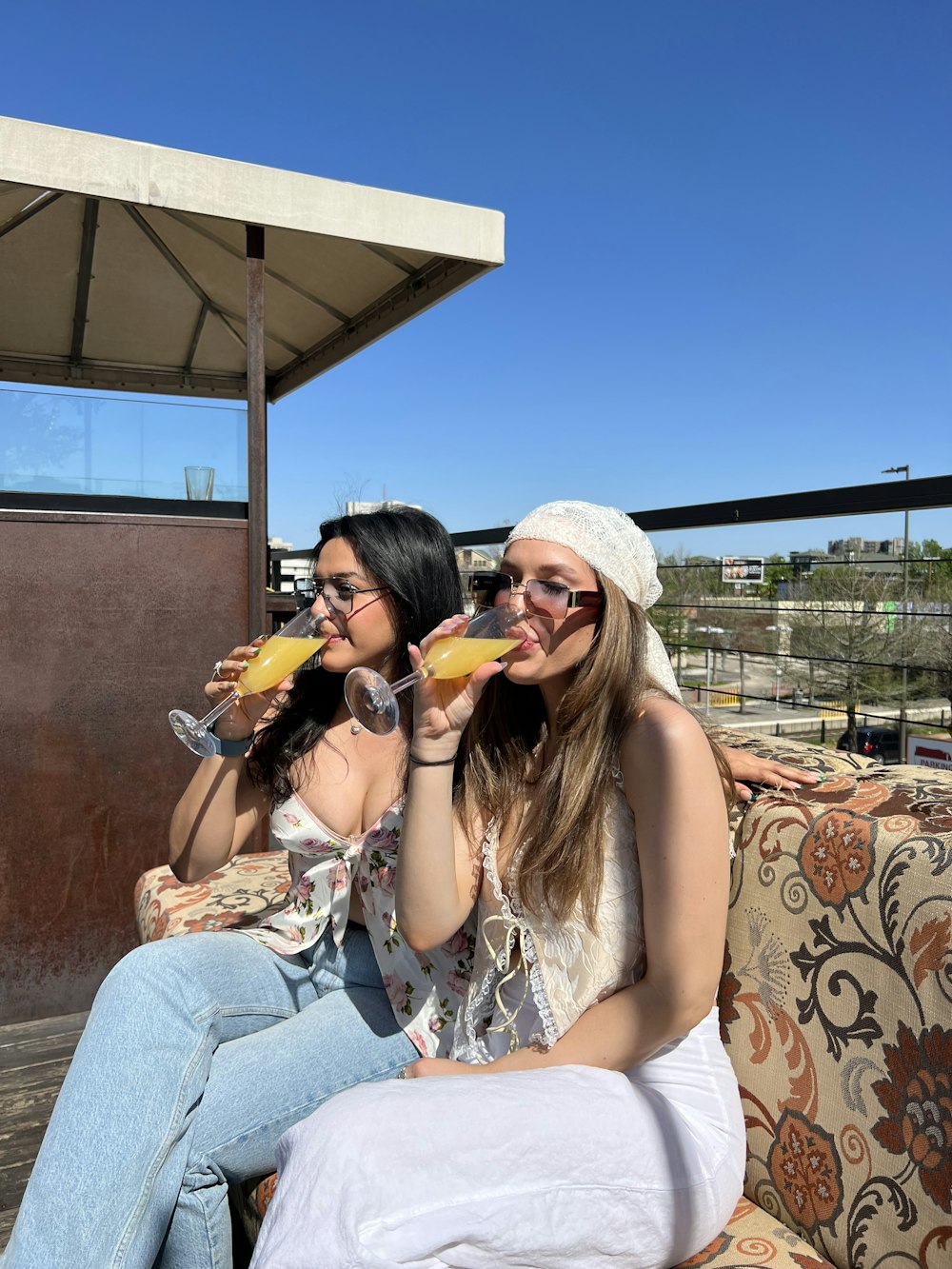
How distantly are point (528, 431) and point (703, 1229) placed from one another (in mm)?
56624

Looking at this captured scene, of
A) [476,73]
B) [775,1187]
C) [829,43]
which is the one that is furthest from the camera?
[829,43]

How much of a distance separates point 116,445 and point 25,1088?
236cm

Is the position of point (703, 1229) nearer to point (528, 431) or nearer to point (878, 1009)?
point (878, 1009)

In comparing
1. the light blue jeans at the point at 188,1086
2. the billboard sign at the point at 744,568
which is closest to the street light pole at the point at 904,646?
the billboard sign at the point at 744,568

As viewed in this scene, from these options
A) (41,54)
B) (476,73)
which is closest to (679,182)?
(476,73)

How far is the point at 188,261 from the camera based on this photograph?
12.9ft

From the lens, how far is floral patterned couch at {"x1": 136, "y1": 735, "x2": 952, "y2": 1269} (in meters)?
1.06

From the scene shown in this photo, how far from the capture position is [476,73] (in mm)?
23484

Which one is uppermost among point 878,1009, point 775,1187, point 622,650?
point 622,650

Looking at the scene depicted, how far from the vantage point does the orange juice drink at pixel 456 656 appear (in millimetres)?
1296

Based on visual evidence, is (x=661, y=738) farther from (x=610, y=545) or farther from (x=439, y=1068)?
(x=439, y=1068)

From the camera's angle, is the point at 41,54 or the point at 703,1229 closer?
the point at 703,1229

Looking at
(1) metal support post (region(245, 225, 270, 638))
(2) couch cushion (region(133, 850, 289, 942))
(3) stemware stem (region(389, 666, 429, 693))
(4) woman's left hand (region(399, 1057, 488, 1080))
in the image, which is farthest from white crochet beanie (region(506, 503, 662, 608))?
(1) metal support post (region(245, 225, 270, 638))

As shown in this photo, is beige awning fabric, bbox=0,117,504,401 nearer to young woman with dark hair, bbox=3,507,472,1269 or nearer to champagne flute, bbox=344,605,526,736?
young woman with dark hair, bbox=3,507,472,1269
